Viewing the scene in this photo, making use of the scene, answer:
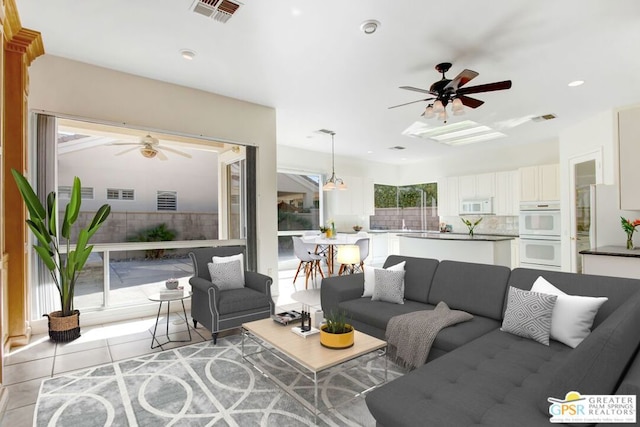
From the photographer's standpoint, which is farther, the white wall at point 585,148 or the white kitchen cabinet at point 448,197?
the white kitchen cabinet at point 448,197

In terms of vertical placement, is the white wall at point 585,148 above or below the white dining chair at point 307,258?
above

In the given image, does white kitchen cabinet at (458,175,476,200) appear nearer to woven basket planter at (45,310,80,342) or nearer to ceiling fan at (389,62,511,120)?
ceiling fan at (389,62,511,120)

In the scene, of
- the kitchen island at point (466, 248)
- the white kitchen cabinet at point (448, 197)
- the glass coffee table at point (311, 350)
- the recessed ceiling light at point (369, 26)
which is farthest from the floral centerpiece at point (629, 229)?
the white kitchen cabinet at point (448, 197)

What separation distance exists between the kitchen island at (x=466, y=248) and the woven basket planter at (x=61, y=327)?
17.6 feet

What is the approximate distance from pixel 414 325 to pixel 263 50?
2931 millimetres

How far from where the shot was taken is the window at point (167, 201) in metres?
4.64

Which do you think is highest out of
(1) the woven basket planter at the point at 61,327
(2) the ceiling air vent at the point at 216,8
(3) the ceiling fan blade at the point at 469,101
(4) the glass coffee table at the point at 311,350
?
(2) the ceiling air vent at the point at 216,8

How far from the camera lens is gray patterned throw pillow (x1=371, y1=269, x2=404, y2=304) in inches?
128

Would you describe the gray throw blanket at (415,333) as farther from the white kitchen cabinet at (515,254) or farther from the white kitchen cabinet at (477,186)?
the white kitchen cabinet at (477,186)

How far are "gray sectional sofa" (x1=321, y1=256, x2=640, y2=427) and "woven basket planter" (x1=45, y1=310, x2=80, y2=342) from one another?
278 cm

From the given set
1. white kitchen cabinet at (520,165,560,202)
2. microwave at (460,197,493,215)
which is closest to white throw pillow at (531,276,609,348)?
white kitchen cabinet at (520,165,560,202)

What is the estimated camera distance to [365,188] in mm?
8797

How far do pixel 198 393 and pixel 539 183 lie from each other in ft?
22.5

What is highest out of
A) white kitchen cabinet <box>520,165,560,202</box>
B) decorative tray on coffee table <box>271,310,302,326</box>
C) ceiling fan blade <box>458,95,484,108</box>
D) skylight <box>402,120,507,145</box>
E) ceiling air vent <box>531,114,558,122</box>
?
skylight <box>402,120,507,145</box>
